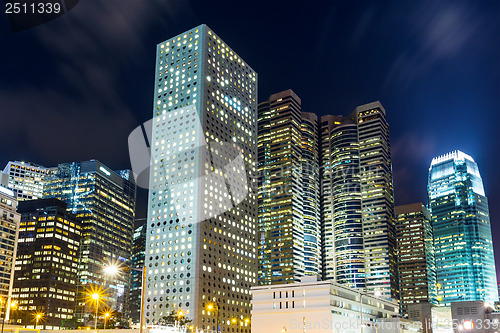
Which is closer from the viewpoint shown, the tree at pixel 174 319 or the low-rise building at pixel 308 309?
the low-rise building at pixel 308 309

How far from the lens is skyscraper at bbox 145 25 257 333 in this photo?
566 ft

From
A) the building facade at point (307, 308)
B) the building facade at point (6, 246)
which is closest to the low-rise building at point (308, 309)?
the building facade at point (307, 308)

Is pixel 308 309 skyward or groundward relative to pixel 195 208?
groundward

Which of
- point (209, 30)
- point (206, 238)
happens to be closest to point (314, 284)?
point (206, 238)

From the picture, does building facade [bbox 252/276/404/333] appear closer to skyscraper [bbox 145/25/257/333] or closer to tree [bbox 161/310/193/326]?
tree [bbox 161/310/193/326]

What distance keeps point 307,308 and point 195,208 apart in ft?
215

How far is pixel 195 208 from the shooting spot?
177 m

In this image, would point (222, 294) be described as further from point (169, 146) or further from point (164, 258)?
point (169, 146)

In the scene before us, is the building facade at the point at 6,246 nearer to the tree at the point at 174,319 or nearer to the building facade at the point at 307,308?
the tree at the point at 174,319

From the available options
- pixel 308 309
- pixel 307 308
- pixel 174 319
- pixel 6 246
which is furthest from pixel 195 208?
pixel 6 246

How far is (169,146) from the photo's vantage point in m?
189

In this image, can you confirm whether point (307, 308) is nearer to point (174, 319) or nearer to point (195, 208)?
point (174, 319)

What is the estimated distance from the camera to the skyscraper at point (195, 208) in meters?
172

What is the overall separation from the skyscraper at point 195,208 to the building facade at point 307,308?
4041cm
